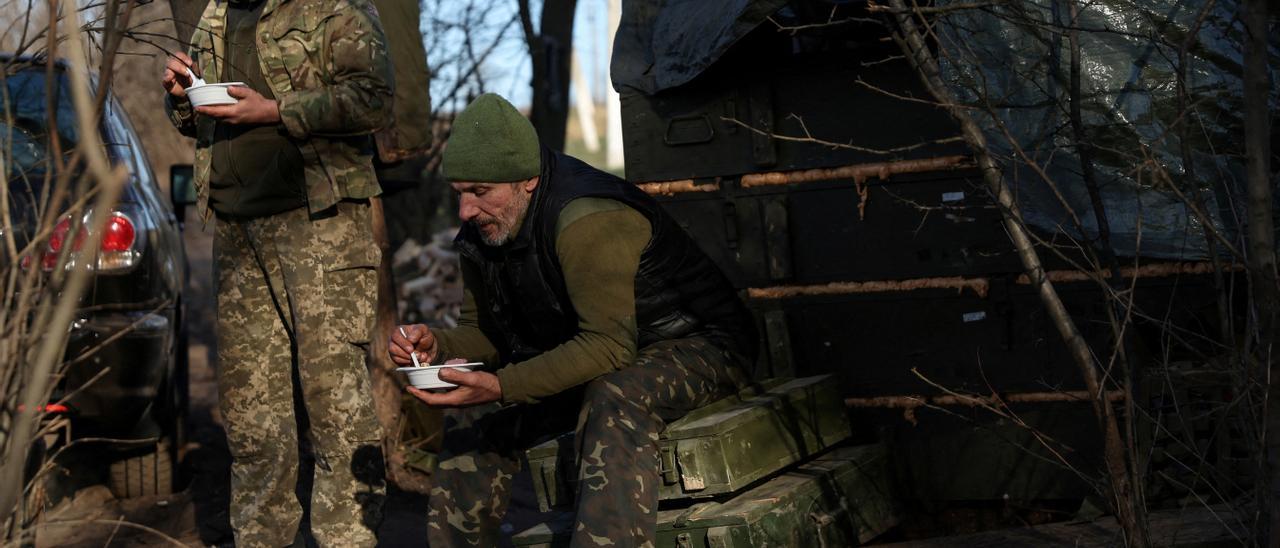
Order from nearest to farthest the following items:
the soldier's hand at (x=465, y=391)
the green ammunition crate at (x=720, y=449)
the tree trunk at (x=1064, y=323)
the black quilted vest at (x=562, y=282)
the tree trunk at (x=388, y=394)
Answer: the tree trunk at (x=1064, y=323) → the soldier's hand at (x=465, y=391) → the green ammunition crate at (x=720, y=449) → the black quilted vest at (x=562, y=282) → the tree trunk at (x=388, y=394)

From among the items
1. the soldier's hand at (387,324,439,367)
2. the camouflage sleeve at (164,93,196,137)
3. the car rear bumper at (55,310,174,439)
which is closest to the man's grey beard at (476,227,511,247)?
the soldier's hand at (387,324,439,367)

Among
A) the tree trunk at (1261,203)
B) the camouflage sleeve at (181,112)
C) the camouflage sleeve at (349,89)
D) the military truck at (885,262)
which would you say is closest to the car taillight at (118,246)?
the camouflage sleeve at (181,112)

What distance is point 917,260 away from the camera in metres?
5.20

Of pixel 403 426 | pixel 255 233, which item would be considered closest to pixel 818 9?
pixel 255 233

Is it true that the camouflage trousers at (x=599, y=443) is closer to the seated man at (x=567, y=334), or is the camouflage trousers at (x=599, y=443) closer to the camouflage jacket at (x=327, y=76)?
the seated man at (x=567, y=334)

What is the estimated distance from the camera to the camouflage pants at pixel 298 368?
14.8ft

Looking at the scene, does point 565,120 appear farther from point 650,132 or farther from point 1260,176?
point 1260,176

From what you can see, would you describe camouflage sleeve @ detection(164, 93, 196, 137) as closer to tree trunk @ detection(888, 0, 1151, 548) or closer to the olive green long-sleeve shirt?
the olive green long-sleeve shirt

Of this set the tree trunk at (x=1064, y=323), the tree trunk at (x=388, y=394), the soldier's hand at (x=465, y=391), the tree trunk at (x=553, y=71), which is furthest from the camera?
the tree trunk at (x=553, y=71)

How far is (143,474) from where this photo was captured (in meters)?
5.82

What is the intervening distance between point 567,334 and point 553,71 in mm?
5841

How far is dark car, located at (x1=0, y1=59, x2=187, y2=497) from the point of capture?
15.7ft

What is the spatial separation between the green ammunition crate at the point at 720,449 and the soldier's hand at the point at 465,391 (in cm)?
29

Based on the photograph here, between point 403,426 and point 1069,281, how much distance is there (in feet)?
9.85
